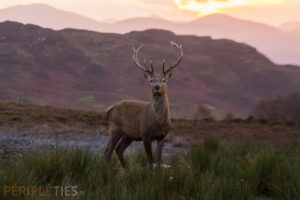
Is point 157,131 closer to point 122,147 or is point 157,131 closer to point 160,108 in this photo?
point 160,108

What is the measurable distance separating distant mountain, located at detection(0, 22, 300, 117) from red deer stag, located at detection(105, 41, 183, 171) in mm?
70915

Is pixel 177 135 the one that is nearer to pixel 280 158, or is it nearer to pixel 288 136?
pixel 288 136

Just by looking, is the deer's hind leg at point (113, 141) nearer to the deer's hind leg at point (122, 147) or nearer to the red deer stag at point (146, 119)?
the red deer stag at point (146, 119)

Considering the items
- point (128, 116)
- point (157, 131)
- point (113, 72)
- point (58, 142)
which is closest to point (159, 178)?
point (157, 131)

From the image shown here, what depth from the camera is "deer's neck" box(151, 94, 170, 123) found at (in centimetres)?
729

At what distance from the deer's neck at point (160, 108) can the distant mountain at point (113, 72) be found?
7188 centimetres

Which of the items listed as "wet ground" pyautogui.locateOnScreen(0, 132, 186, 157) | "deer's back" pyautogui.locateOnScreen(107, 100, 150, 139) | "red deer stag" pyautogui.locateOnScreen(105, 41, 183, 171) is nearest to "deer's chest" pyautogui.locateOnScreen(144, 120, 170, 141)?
"red deer stag" pyautogui.locateOnScreen(105, 41, 183, 171)

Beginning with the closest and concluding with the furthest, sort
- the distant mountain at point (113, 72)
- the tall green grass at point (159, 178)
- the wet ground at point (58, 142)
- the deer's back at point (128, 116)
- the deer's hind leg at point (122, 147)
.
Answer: the tall green grass at point (159, 178) < the deer's back at point (128, 116) < the deer's hind leg at point (122, 147) < the wet ground at point (58, 142) < the distant mountain at point (113, 72)

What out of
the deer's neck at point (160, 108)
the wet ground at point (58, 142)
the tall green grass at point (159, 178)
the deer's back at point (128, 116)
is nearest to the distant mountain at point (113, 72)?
the wet ground at point (58, 142)

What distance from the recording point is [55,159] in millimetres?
5867

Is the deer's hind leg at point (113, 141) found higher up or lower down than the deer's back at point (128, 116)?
lower down

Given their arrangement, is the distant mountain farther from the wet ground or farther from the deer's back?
the deer's back

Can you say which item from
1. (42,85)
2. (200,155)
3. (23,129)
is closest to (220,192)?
(200,155)

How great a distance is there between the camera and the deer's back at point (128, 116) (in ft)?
25.4
